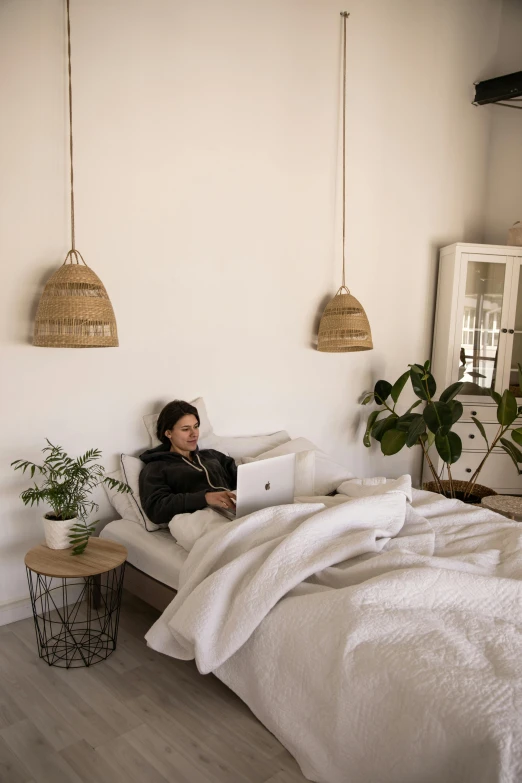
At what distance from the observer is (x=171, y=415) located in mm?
2713

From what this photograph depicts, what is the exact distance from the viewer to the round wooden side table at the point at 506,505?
9.93 ft

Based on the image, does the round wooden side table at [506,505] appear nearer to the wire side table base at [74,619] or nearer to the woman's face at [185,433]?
the woman's face at [185,433]

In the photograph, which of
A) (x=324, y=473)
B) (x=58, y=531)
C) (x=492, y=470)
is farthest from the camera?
(x=492, y=470)

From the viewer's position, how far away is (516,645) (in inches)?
59.2

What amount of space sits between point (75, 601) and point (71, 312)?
1282 mm

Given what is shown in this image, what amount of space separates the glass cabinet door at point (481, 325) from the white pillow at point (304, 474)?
191 cm

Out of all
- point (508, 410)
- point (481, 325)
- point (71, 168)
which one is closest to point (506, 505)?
point (508, 410)

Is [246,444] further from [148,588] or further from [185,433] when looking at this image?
[148,588]

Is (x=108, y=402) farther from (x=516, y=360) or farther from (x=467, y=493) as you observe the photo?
(x=516, y=360)

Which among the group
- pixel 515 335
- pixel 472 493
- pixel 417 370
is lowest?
pixel 472 493

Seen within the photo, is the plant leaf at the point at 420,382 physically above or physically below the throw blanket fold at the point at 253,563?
above

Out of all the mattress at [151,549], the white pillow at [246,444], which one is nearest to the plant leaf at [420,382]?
the white pillow at [246,444]

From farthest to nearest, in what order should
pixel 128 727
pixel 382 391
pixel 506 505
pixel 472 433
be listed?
pixel 472 433 < pixel 382 391 < pixel 506 505 < pixel 128 727

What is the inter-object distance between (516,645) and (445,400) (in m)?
2.24
